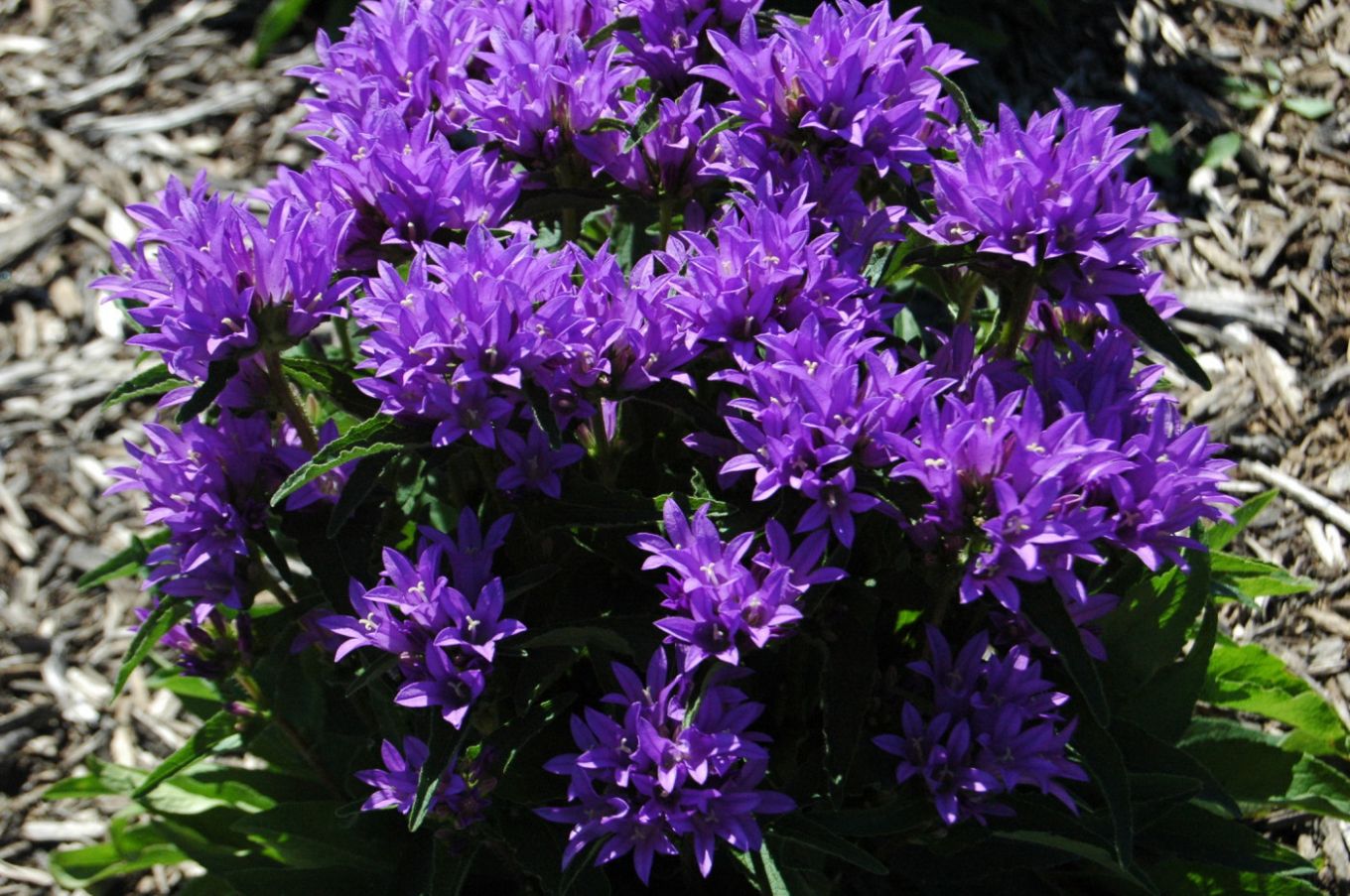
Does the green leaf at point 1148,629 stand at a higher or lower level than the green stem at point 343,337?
lower

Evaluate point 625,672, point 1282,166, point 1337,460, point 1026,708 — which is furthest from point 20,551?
point 1282,166

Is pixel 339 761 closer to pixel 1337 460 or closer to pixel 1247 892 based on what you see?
pixel 1247 892

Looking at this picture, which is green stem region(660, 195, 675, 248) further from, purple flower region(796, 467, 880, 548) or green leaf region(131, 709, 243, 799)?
green leaf region(131, 709, 243, 799)

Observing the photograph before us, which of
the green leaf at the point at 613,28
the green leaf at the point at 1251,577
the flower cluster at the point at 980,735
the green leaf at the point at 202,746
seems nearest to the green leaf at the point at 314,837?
the green leaf at the point at 202,746

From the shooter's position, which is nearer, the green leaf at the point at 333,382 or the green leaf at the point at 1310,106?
the green leaf at the point at 333,382

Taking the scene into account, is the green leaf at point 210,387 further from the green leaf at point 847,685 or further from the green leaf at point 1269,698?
the green leaf at point 1269,698
